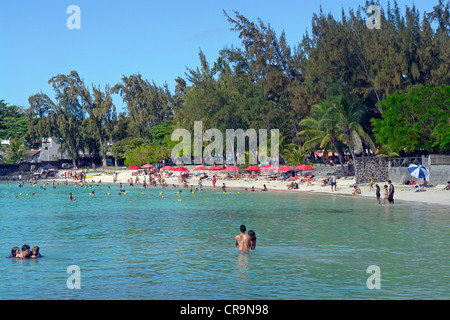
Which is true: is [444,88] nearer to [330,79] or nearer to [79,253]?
[330,79]

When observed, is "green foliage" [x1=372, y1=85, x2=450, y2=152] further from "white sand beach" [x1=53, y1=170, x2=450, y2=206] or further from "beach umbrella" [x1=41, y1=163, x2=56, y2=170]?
"beach umbrella" [x1=41, y1=163, x2=56, y2=170]

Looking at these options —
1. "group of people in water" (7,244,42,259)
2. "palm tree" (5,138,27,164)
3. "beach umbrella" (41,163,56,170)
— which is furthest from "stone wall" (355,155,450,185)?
"palm tree" (5,138,27,164)

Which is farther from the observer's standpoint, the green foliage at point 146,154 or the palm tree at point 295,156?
the green foliage at point 146,154

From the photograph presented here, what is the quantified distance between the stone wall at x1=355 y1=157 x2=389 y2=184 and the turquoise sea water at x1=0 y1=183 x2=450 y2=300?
14264 millimetres

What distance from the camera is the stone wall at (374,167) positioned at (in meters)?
62.8

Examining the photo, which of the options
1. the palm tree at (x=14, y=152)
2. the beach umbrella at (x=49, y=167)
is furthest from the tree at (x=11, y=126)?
the beach umbrella at (x=49, y=167)

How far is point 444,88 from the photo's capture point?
197 ft

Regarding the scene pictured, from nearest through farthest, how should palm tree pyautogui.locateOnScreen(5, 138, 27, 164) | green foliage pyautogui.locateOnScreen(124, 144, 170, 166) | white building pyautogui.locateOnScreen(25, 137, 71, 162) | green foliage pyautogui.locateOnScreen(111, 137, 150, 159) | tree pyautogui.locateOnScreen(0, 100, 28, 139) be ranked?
green foliage pyautogui.locateOnScreen(124, 144, 170, 166)
green foliage pyautogui.locateOnScreen(111, 137, 150, 159)
palm tree pyautogui.locateOnScreen(5, 138, 27, 164)
tree pyautogui.locateOnScreen(0, 100, 28, 139)
white building pyautogui.locateOnScreen(25, 137, 71, 162)

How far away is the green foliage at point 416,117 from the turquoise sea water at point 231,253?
13951mm

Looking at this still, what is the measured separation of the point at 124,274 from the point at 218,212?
25098 millimetres

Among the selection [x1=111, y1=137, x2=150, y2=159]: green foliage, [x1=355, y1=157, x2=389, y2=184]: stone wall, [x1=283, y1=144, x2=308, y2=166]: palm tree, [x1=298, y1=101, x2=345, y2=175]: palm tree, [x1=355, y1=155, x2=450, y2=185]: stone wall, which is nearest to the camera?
[x1=355, y1=155, x2=450, y2=185]: stone wall

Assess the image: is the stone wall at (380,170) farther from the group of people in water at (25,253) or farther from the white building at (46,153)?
the white building at (46,153)

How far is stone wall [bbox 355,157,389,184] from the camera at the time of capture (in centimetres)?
6277
